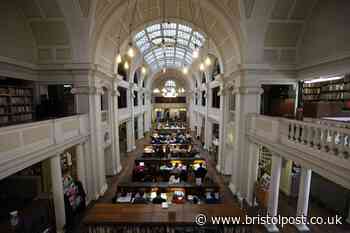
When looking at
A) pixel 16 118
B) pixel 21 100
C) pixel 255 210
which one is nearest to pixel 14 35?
pixel 21 100

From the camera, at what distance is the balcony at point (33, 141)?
3.90 metres

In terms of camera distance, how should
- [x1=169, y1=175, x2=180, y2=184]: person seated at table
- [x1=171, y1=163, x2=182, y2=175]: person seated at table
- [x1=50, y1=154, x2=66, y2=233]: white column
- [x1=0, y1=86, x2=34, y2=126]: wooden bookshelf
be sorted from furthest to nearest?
[x1=171, y1=163, x2=182, y2=175]: person seated at table < [x1=169, y1=175, x2=180, y2=184]: person seated at table < [x1=0, y1=86, x2=34, y2=126]: wooden bookshelf < [x1=50, y1=154, x2=66, y2=233]: white column

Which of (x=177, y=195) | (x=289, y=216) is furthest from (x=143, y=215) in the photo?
(x=289, y=216)

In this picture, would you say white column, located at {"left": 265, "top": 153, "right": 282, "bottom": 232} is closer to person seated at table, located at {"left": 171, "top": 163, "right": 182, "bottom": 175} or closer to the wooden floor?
the wooden floor

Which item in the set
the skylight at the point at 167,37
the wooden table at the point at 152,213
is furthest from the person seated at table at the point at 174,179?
the skylight at the point at 167,37

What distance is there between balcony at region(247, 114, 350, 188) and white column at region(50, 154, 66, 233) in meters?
7.27

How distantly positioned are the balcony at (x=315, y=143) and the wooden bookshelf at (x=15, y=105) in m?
9.31

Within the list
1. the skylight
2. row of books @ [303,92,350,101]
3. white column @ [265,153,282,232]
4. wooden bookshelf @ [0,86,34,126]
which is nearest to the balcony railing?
white column @ [265,153,282,232]

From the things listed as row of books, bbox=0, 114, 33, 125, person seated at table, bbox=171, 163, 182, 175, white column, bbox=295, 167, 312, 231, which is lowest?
person seated at table, bbox=171, 163, 182, 175

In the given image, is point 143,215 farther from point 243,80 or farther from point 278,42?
point 278,42

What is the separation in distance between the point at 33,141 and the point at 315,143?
24.0ft

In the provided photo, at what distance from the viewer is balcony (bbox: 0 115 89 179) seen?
3.90m

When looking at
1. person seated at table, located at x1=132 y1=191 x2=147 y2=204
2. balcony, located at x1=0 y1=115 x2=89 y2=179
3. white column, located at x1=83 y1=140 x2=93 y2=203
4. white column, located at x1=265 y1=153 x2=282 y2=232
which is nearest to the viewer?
balcony, located at x1=0 y1=115 x2=89 y2=179

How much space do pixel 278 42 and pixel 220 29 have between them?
273 cm
